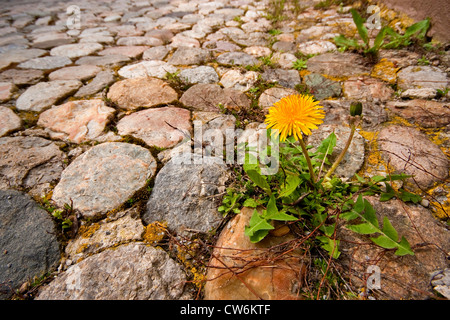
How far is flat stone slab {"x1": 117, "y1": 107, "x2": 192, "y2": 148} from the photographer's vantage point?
5.66 feet

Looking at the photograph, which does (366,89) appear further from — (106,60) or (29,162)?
(106,60)

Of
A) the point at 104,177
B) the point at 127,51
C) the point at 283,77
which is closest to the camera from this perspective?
the point at 104,177

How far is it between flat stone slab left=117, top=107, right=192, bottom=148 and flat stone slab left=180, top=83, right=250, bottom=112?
0.15 m

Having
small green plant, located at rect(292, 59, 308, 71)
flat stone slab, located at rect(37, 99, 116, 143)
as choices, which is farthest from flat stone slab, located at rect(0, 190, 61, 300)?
small green plant, located at rect(292, 59, 308, 71)

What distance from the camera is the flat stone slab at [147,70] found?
2.52 metres

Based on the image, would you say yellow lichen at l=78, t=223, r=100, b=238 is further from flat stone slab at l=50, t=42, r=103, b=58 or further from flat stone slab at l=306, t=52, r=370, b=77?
flat stone slab at l=50, t=42, r=103, b=58

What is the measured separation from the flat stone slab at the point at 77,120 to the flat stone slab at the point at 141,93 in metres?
→ 0.16

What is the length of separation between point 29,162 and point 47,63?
2.10 m

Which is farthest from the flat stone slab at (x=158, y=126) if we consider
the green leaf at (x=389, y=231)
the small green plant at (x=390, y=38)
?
the small green plant at (x=390, y=38)

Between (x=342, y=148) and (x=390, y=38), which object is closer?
(x=342, y=148)

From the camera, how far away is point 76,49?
130 inches

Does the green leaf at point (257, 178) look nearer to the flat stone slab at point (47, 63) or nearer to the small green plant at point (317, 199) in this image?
the small green plant at point (317, 199)

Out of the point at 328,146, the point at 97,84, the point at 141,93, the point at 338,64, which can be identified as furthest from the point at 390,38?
the point at 97,84
